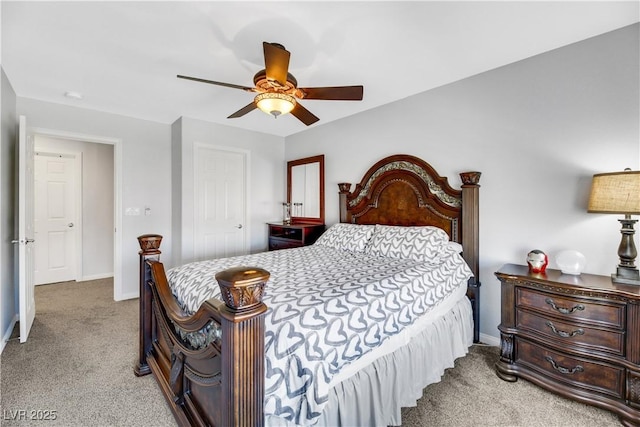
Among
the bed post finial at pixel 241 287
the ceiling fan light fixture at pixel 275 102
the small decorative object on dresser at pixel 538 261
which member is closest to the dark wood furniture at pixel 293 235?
the ceiling fan light fixture at pixel 275 102

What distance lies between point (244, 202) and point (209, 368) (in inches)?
134

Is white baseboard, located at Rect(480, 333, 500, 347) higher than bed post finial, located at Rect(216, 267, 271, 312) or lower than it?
lower

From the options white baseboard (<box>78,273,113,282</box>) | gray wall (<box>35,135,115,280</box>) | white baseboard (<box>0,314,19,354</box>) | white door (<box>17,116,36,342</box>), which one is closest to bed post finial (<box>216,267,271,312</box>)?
white door (<box>17,116,36,342</box>)

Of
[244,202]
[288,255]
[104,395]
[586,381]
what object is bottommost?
[104,395]

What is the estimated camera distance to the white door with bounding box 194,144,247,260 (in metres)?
4.04

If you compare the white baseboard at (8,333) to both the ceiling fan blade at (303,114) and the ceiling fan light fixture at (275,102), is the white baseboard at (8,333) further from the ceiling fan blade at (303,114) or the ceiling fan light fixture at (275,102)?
the ceiling fan blade at (303,114)

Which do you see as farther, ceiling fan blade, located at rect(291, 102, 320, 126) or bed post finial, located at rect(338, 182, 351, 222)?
bed post finial, located at rect(338, 182, 351, 222)

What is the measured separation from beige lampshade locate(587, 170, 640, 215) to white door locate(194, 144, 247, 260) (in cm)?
401

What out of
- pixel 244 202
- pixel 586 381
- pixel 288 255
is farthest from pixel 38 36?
pixel 586 381

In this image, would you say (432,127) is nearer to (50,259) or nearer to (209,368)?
(209,368)

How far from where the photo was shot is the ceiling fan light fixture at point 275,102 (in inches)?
80.7

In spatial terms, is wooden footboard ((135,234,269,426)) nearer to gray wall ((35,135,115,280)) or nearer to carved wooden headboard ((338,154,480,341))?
carved wooden headboard ((338,154,480,341))

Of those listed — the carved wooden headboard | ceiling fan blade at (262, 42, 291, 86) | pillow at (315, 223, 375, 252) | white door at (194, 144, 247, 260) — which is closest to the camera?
ceiling fan blade at (262, 42, 291, 86)

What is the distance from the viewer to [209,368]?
4.29ft
